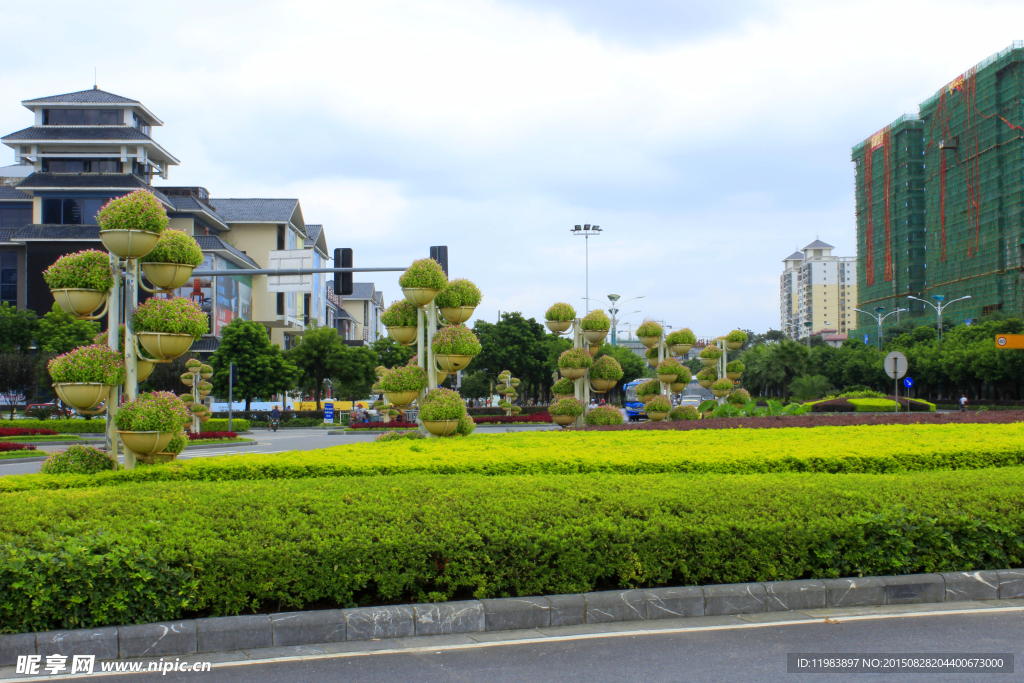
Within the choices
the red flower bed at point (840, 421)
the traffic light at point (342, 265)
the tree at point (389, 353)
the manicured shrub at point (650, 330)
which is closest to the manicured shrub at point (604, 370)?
the red flower bed at point (840, 421)

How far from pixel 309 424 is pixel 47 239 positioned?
2317 cm

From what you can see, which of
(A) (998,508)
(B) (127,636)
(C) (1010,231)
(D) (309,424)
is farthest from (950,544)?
(C) (1010,231)

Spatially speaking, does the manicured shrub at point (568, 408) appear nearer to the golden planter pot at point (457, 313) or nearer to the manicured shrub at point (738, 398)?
the golden planter pot at point (457, 313)

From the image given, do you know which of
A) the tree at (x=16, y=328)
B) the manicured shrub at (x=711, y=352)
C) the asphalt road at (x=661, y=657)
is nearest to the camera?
the asphalt road at (x=661, y=657)

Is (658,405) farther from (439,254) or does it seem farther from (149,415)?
(149,415)

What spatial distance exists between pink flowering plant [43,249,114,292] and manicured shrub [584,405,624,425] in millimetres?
10750

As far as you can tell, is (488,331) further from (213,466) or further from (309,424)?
(213,466)

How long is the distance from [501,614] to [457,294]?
8135mm

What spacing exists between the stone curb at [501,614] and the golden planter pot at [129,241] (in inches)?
189

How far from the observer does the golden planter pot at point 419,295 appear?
42.2ft

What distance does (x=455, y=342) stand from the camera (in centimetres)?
1291

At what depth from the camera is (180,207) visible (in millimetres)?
55125

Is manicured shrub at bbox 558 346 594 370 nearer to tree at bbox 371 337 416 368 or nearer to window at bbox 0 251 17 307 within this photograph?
tree at bbox 371 337 416 368

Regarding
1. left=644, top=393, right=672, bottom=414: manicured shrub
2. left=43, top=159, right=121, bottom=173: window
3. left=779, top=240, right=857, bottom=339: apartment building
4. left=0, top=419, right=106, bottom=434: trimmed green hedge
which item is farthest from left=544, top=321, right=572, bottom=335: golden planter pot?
left=779, top=240, right=857, bottom=339: apartment building
